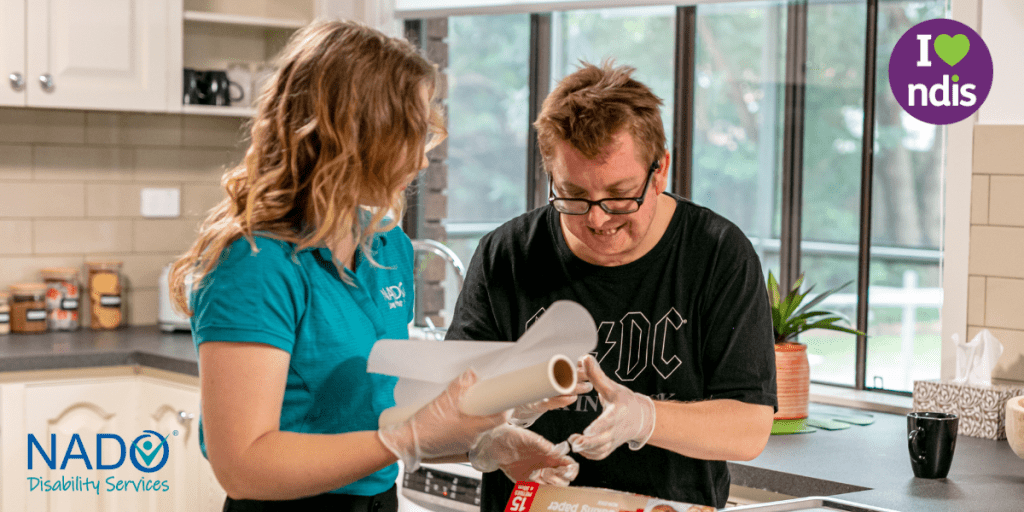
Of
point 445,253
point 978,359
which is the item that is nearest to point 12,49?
point 445,253

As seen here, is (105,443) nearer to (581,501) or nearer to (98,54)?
(98,54)

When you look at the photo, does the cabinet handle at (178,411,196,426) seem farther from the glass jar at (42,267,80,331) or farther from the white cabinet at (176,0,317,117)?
the white cabinet at (176,0,317,117)

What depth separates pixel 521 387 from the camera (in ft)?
3.34

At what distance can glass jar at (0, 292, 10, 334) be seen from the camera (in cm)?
311

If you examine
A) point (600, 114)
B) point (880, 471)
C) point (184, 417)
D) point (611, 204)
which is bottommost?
point (184, 417)

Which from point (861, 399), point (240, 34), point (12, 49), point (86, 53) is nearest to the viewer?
point (861, 399)

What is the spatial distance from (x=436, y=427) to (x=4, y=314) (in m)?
2.50

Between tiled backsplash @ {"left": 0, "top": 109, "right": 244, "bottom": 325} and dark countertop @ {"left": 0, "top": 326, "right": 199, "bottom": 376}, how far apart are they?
0.29 m

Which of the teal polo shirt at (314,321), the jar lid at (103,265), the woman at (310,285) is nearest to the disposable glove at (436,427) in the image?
the woman at (310,285)

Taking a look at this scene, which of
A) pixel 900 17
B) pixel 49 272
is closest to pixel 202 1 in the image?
pixel 49 272

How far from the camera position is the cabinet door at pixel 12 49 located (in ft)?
9.50

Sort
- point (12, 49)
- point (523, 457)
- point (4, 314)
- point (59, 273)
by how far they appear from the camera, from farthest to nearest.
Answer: point (59, 273), point (4, 314), point (12, 49), point (523, 457)

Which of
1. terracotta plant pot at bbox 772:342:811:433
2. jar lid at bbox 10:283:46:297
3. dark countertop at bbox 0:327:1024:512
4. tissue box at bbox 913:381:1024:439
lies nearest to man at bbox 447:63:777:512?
dark countertop at bbox 0:327:1024:512

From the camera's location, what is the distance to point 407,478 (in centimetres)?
220
